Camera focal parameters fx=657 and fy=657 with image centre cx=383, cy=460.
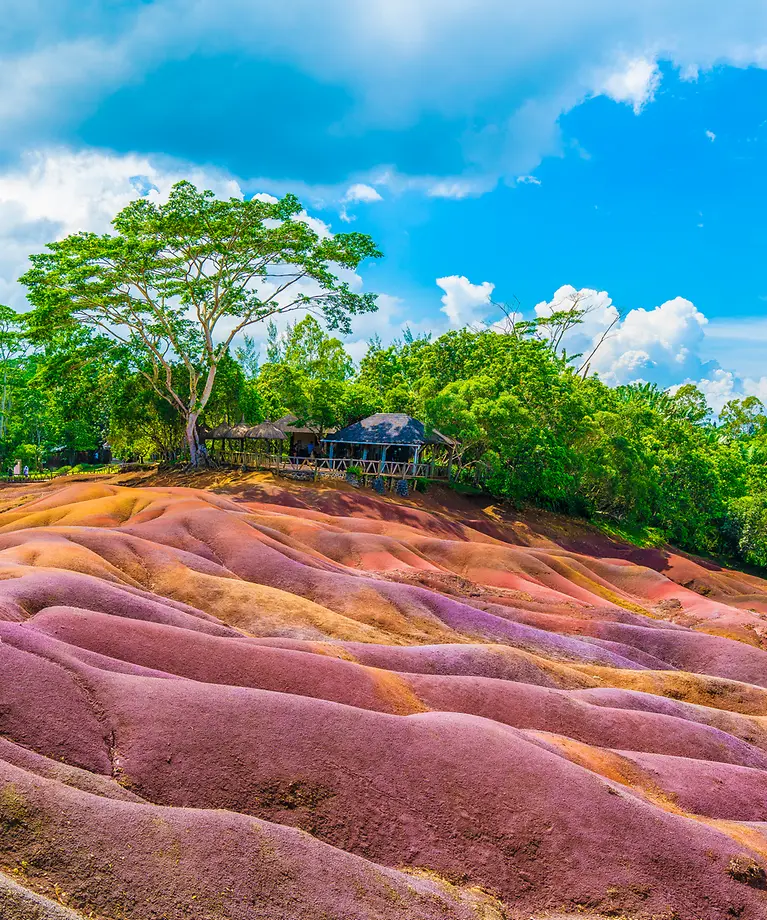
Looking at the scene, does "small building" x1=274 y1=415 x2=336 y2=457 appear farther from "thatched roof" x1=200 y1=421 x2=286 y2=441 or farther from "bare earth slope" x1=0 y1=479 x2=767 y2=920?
"bare earth slope" x1=0 y1=479 x2=767 y2=920

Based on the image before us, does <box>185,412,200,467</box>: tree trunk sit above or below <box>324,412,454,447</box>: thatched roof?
below

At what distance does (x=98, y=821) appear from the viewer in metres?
8.19

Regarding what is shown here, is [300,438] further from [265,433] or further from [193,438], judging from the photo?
[193,438]

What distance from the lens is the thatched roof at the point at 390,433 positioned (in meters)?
50.3

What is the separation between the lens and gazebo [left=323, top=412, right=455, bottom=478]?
5062cm

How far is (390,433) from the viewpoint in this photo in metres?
51.0

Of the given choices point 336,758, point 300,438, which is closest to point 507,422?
point 300,438

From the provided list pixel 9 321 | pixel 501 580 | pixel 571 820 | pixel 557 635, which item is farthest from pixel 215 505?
pixel 9 321

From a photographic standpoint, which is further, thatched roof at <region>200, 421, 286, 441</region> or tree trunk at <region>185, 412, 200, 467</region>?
thatched roof at <region>200, 421, 286, 441</region>

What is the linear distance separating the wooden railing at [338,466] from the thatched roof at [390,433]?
1.71 metres

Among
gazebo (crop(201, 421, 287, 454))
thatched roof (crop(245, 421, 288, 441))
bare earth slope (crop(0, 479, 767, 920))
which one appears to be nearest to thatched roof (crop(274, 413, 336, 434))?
gazebo (crop(201, 421, 287, 454))

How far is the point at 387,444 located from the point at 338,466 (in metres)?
4.61

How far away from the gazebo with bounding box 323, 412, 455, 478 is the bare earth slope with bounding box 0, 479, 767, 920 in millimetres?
26866

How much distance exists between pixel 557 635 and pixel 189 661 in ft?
48.3
